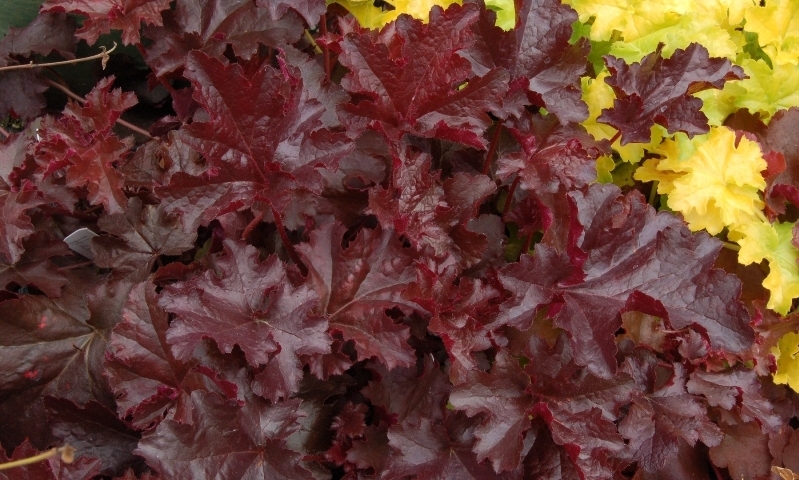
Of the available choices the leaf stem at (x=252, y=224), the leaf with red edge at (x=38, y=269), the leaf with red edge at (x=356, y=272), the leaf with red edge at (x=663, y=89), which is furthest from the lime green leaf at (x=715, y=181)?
the leaf with red edge at (x=38, y=269)

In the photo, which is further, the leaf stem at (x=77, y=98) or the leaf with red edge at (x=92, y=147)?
the leaf stem at (x=77, y=98)

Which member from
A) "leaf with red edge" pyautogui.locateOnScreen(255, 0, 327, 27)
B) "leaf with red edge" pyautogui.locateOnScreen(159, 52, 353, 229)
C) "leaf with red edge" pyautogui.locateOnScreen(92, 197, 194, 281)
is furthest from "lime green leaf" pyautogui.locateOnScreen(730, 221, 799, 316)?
"leaf with red edge" pyautogui.locateOnScreen(92, 197, 194, 281)

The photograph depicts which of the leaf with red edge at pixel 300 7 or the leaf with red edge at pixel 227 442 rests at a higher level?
the leaf with red edge at pixel 300 7

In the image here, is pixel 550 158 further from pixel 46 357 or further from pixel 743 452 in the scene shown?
pixel 46 357

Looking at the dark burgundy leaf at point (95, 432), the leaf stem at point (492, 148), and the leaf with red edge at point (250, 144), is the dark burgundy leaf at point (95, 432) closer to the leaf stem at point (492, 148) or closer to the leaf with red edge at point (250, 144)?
the leaf with red edge at point (250, 144)

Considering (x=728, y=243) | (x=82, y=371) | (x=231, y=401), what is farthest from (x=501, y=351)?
(x=82, y=371)

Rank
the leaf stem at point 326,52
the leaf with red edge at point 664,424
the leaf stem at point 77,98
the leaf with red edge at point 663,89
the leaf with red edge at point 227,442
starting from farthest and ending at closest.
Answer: the leaf stem at point 77,98 < the leaf stem at point 326,52 < the leaf with red edge at point 663,89 < the leaf with red edge at point 664,424 < the leaf with red edge at point 227,442
